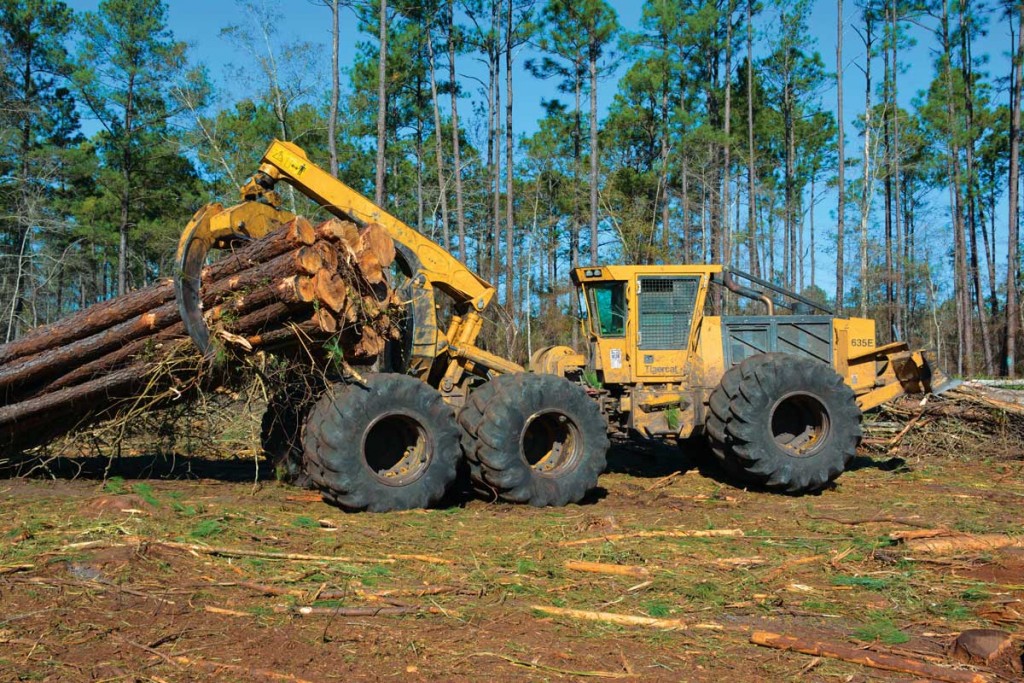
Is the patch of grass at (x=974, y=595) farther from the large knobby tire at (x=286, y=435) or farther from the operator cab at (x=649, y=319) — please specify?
the large knobby tire at (x=286, y=435)

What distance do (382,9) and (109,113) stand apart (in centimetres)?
1442

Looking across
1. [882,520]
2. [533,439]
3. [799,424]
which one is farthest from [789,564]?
[799,424]

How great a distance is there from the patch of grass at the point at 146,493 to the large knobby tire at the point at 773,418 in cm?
560

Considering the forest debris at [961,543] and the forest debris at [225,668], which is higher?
the forest debris at [961,543]

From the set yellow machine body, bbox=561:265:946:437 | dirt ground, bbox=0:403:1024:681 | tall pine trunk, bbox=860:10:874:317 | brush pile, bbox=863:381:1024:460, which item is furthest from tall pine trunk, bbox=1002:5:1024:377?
dirt ground, bbox=0:403:1024:681

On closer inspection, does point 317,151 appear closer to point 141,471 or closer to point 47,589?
point 141,471

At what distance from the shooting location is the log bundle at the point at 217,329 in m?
7.16

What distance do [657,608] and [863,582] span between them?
1.55 m

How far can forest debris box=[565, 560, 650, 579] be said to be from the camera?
18.5 feet

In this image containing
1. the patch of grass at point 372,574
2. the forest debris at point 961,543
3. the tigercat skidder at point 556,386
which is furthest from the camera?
the tigercat skidder at point 556,386

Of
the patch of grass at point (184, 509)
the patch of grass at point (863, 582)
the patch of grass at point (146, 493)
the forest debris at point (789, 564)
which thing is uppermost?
the patch of grass at point (146, 493)

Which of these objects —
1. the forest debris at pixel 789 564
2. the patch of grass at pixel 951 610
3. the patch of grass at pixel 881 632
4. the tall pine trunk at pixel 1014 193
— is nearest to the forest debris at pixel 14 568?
the forest debris at pixel 789 564

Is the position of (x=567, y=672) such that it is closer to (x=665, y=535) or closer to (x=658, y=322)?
(x=665, y=535)

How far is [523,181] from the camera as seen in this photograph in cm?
3522
